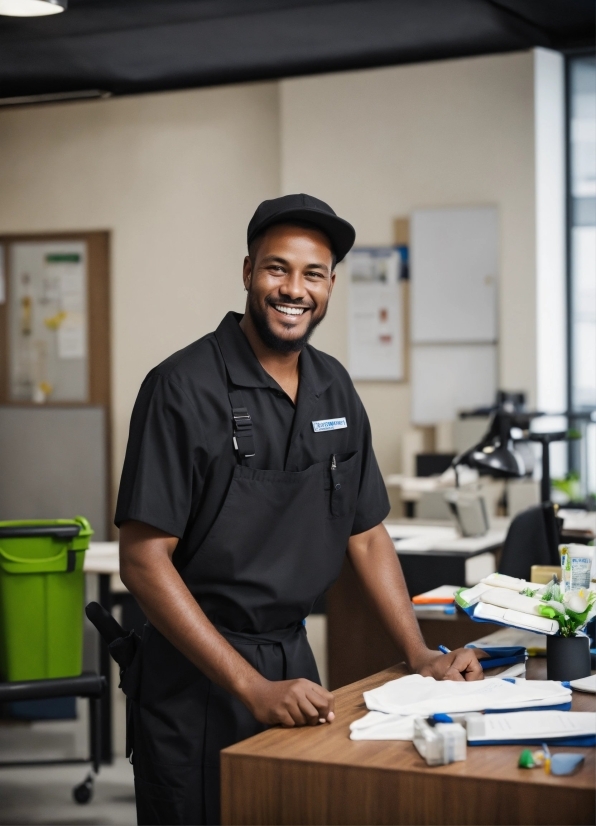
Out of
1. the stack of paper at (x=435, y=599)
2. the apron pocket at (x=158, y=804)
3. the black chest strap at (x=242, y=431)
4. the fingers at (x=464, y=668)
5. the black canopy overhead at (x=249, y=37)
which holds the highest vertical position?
the black canopy overhead at (x=249, y=37)

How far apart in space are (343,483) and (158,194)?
17.6ft

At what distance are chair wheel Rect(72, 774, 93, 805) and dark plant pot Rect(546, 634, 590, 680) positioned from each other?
236 cm

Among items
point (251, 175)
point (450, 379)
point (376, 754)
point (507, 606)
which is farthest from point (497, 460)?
point (251, 175)

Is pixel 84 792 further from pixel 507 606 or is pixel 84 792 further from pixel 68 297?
pixel 68 297

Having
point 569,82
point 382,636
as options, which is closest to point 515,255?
point 569,82

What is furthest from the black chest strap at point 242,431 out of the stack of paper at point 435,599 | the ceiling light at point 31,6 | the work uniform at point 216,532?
the ceiling light at point 31,6

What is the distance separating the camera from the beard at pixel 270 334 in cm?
202

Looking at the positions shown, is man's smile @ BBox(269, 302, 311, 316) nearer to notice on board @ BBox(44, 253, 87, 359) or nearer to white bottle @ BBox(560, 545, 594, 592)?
white bottle @ BBox(560, 545, 594, 592)

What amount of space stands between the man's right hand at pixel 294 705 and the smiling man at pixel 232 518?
13 centimetres

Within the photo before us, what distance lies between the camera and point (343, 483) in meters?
2.10

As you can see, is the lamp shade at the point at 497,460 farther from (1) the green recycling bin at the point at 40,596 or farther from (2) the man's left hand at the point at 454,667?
(1) the green recycling bin at the point at 40,596

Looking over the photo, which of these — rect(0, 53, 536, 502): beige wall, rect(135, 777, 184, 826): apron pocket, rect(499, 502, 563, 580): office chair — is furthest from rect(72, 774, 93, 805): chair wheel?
rect(0, 53, 536, 502): beige wall

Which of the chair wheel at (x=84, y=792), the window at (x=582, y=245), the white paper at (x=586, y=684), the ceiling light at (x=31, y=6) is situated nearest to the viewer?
the white paper at (x=586, y=684)

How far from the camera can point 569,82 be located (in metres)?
6.43
